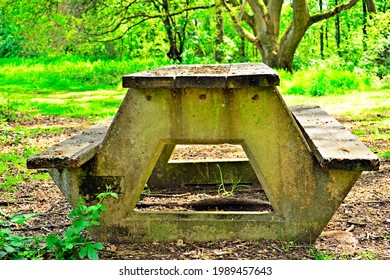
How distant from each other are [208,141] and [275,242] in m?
0.74

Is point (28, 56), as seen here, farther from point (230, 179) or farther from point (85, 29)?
point (230, 179)

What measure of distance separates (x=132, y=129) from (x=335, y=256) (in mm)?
1385

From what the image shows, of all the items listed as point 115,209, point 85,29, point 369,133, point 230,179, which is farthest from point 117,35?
point 115,209

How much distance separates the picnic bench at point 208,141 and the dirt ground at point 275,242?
10 cm

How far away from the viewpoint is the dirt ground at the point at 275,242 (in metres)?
3.65

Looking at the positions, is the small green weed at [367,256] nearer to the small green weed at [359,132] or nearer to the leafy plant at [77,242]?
A: the leafy plant at [77,242]

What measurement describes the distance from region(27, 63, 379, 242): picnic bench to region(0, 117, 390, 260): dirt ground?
0.31 ft

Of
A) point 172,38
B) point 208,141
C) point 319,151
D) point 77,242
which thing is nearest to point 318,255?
point 319,151

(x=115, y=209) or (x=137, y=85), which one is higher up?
(x=137, y=85)

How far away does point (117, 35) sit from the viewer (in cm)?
1919

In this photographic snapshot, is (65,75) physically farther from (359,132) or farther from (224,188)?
(224,188)

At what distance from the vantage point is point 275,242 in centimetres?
381

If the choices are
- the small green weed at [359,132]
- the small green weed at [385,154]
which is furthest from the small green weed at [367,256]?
the small green weed at [359,132]

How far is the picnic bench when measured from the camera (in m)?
3.58
